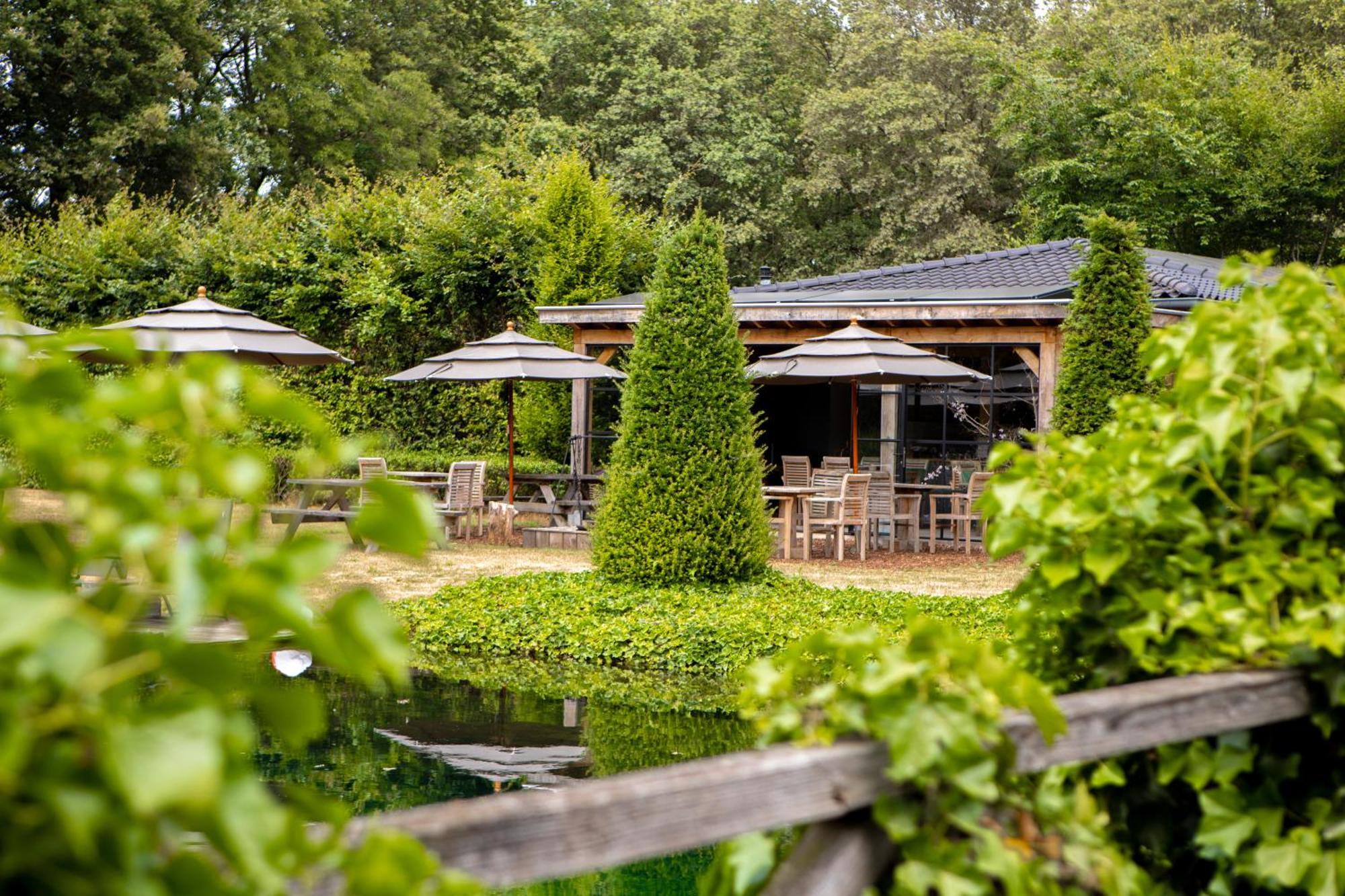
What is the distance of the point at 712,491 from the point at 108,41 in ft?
68.0

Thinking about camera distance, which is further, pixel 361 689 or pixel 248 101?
pixel 248 101

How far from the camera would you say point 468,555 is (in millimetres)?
12930

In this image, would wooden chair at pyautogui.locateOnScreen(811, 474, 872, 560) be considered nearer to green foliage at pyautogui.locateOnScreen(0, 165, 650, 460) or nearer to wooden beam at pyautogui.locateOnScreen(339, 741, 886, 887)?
green foliage at pyautogui.locateOnScreen(0, 165, 650, 460)

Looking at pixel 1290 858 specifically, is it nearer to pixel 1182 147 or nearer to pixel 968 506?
pixel 968 506

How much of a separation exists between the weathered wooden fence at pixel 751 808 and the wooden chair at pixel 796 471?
1331 cm

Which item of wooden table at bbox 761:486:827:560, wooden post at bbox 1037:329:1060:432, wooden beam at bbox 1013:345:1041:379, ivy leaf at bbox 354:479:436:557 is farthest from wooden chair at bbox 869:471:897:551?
ivy leaf at bbox 354:479:436:557

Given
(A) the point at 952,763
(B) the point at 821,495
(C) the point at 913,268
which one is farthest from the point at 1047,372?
(A) the point at 952,763

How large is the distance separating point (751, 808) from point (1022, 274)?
53.5ft

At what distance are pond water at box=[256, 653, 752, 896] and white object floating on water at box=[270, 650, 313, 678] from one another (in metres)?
0.37

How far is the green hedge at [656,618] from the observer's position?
8141 millimetres

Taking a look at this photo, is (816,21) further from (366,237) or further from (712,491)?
(712,491)

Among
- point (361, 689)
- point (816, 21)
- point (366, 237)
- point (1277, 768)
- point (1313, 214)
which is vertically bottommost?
point (361, 689)

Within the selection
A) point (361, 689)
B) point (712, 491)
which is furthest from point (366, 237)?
point (361, 689)

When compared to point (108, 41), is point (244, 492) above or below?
below
